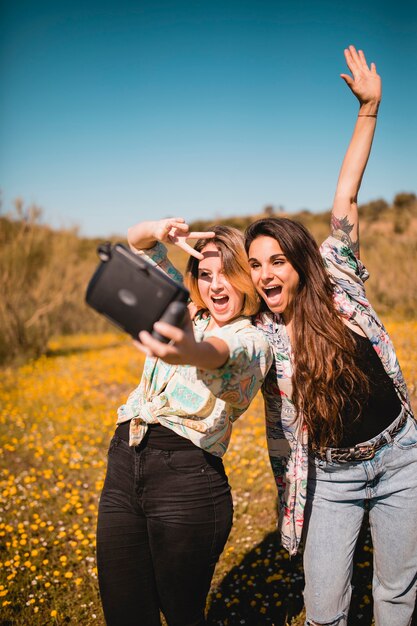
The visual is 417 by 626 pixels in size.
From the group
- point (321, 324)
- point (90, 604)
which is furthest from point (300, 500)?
point (90, 604)

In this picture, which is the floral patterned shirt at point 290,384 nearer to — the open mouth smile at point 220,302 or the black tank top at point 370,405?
the black tank top at point 370,405

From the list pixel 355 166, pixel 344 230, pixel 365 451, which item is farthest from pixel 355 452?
pixel 355 166

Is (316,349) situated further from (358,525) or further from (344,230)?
(358,525)

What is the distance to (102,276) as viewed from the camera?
123 centimetres

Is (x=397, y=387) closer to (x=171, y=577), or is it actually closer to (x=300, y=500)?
(x=300, y=500)

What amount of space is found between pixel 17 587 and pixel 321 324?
2.69 m

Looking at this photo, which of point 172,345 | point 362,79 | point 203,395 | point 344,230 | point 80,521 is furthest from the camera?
point 80,521

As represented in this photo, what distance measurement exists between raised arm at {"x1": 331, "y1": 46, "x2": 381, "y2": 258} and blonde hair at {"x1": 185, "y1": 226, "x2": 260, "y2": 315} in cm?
47

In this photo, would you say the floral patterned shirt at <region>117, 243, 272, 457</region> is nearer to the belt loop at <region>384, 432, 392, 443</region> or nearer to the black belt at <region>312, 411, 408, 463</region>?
the black belt at <region>312, 411, 408, 463</region>

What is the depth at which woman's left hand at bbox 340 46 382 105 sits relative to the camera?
203 centimetres

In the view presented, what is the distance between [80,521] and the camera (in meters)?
Answer: 3.74

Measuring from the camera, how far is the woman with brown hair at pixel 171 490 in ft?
5.25

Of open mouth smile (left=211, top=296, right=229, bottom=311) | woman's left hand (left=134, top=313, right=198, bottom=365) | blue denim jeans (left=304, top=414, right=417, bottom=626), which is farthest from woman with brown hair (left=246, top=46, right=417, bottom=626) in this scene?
woman's left hand (left=134, top=313, right=198, bottom=365)

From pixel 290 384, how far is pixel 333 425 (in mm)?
229
